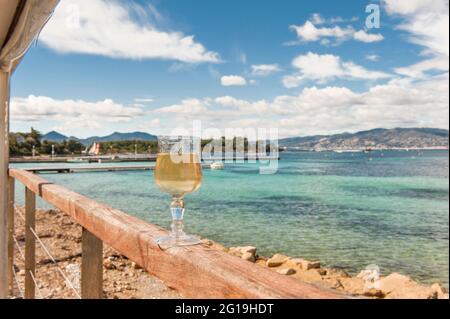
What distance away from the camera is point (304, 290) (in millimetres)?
324

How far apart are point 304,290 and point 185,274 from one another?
0.51 ft

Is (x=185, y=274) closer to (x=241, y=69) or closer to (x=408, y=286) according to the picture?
(x=408, y=286)

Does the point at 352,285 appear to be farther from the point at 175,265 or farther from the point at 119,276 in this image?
the point at 175,265

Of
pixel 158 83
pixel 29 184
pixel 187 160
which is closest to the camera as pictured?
pixel 187 160

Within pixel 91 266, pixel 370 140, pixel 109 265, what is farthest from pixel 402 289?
pixel 370 140

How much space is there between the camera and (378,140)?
3119 cm

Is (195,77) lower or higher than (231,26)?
lower

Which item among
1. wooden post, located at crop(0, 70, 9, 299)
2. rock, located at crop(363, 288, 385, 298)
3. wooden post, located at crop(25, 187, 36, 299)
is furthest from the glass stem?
→ rock, located at crop(363, 288, 385, 298)

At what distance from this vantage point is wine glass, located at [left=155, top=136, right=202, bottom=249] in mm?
566

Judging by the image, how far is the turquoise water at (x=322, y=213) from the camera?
36.9 feet

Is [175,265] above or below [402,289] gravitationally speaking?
above

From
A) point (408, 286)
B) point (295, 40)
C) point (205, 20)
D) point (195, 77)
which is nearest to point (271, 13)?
point (295, 40)

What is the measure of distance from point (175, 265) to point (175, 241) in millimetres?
50
